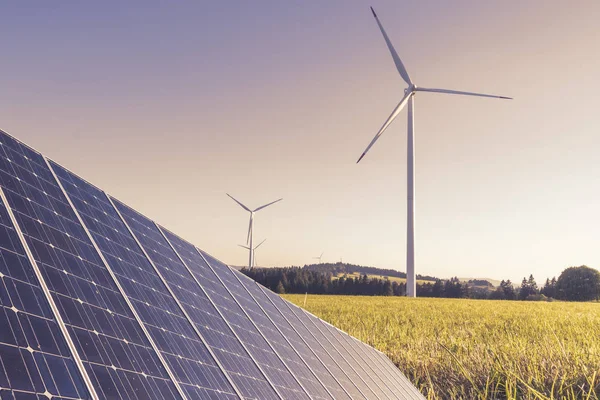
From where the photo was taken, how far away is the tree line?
133125 millimetres

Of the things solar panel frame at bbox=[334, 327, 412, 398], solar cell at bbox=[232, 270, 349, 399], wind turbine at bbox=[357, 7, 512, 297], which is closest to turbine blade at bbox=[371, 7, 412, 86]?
wind turbine at bbox=[357, 7, 512, 297]

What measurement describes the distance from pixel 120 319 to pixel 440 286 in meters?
151

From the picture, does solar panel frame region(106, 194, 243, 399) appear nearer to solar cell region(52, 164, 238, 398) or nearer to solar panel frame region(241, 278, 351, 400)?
solar cell region(52, 164, 238, 398)

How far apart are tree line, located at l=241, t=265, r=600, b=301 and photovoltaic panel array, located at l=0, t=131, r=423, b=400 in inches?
4711

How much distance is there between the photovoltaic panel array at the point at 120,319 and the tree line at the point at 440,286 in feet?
393

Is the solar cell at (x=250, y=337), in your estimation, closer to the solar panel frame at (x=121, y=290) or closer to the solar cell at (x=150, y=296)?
the solar cell at (x=150, y=296)

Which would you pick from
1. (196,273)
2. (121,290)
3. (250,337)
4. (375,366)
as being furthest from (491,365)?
(121,290)

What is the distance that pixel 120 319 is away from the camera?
5555mm

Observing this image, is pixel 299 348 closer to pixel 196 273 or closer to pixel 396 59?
pixel 196 273

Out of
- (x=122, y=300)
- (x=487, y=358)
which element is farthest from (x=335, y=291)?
(x=122, y=300)

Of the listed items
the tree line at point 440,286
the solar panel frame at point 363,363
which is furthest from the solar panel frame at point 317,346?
the tree line at point 440,286

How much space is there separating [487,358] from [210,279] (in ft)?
26.1

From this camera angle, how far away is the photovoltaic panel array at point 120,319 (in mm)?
4117

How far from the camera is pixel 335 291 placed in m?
137
